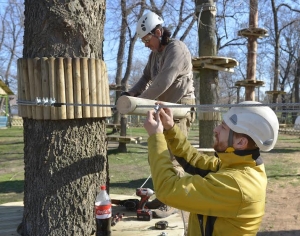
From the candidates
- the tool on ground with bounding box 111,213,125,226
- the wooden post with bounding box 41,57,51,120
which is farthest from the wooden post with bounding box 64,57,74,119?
the tool on ground with bounding box 111,213,125,226

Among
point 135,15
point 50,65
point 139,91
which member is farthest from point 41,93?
point 135,15

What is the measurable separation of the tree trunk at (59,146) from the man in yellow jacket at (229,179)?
1.08 meters

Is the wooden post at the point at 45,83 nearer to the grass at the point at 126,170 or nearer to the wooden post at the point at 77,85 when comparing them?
the wooden post at the point at 77,85

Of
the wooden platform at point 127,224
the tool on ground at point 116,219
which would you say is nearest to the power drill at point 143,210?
the wooden platform at point 127,224

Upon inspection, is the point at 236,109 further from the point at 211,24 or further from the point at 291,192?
the point at 211,24

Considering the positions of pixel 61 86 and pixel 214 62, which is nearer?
pixel 61 86

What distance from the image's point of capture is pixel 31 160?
9.58ft

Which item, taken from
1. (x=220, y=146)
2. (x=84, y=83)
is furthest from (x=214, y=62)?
(x=220, y=146)

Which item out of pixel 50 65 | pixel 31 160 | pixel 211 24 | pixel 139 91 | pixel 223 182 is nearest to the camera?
pixel 223 182

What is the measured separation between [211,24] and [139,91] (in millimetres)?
5404

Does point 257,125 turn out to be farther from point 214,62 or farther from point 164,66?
point 214,62

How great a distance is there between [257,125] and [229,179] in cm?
34

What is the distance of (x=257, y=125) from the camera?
1.90 m

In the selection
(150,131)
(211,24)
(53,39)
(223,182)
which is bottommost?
(223,182)
